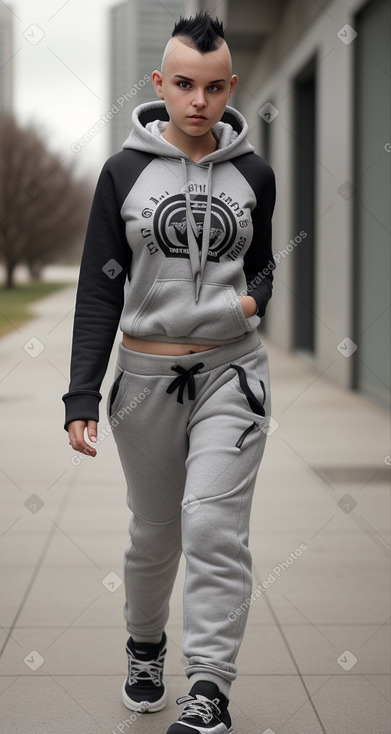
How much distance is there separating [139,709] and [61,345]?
630 inches

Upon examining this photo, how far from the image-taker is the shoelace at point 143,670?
3.07m

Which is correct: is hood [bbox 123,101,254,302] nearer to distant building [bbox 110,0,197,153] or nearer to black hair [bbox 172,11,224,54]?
black hair [bbox 172,11,224,54]

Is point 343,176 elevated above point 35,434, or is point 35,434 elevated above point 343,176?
point 343,176

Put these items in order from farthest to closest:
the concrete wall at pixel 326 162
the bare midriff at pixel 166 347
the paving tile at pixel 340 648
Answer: the concrete wall at pixel 326 162 → the paving tile at pixel 340 648 → the bare midriff at pixel 166 347

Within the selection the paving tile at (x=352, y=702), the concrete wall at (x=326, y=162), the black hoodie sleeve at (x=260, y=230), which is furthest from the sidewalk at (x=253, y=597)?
the concrete wall at (x=326, y=162)

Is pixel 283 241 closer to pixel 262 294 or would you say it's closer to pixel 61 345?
pixel 61 345

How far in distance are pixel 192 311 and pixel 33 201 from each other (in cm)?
6354

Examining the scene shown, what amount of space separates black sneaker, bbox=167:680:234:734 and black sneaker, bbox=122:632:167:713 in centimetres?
52

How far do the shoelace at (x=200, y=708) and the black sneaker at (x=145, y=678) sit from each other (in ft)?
1.82

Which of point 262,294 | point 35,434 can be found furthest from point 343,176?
point 262,294

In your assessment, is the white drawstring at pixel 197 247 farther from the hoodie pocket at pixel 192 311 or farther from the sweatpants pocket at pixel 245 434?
the sweatpants pocket at pixel 245 434

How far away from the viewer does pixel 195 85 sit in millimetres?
2590

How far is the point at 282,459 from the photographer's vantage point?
7.41 meters

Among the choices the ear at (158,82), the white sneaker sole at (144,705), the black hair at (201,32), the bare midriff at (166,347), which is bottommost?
the white sneaker sole at (144,705)
